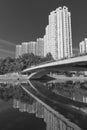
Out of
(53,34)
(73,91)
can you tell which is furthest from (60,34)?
(73,91)

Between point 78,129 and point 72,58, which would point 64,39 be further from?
point 78,129

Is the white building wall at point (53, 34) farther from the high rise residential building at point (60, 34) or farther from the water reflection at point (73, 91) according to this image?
the water reflection at point (73, 91)

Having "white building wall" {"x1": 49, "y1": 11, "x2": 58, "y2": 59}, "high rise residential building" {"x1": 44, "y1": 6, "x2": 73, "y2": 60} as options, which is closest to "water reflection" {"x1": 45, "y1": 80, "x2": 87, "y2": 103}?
"high rise residential building" {"x1": 44, "y1": 6, "x2": 73, "y2": 60}

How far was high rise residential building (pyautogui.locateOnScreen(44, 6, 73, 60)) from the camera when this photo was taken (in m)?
160

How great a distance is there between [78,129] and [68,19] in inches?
6674

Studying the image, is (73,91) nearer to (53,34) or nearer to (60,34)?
(60,34)

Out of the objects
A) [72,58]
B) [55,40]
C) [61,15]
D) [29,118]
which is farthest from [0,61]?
[29,118]

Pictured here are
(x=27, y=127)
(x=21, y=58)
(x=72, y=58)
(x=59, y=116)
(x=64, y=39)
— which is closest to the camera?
(x=27, y=127)

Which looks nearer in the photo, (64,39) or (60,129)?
(60,129)

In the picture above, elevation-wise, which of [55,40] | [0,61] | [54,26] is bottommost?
[0,61]

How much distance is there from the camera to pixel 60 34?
6344 inches

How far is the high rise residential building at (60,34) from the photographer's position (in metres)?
160

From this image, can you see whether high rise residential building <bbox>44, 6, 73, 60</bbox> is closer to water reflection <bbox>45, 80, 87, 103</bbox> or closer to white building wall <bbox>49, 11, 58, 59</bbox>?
white building wall <bbox>49, 11, 58, 59</bbox>

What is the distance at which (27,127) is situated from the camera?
42.8 feet
